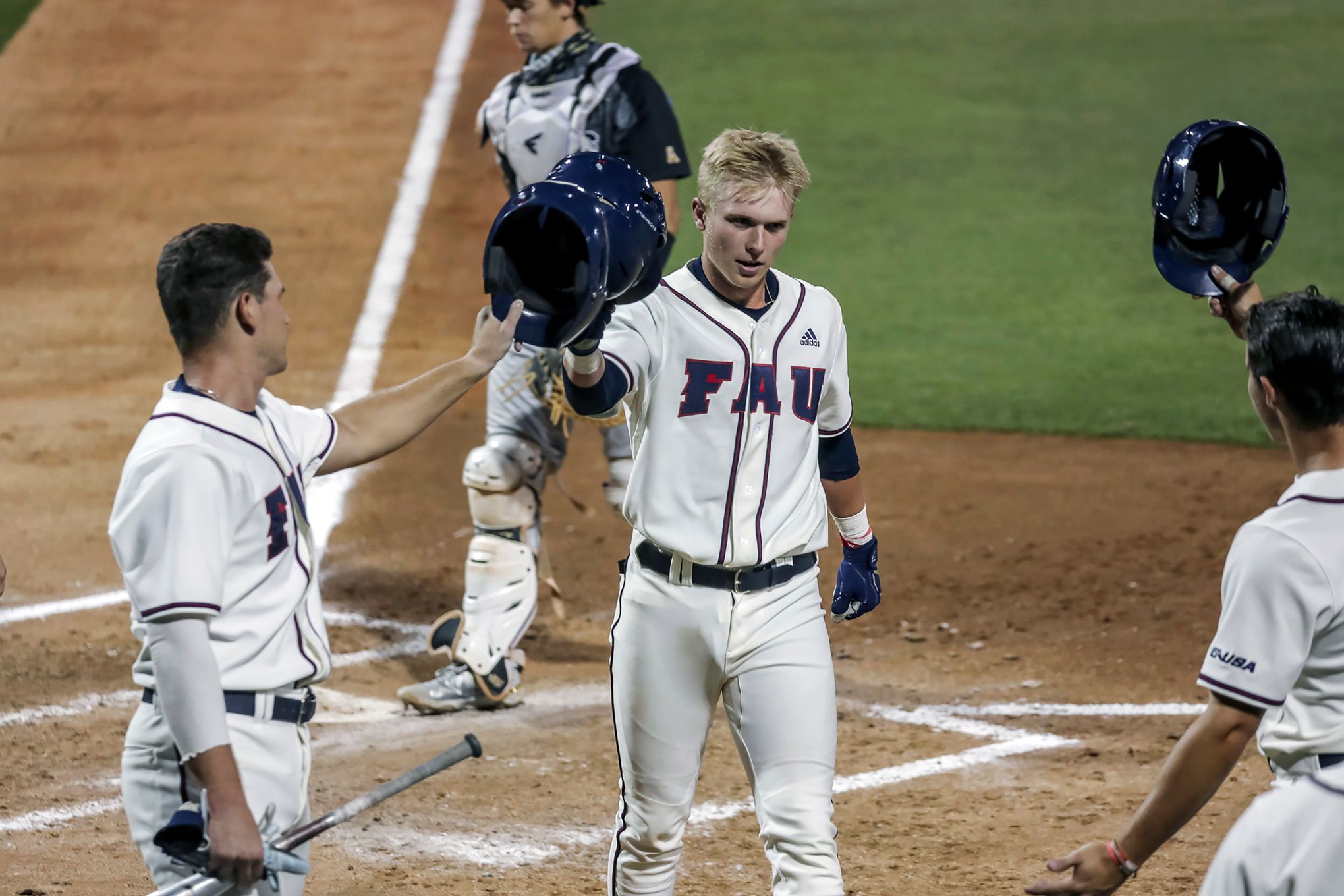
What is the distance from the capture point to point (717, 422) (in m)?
3.57

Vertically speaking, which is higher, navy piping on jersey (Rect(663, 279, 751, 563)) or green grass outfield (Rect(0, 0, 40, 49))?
green grass outfield (Rect(0, 0, 40, 49))

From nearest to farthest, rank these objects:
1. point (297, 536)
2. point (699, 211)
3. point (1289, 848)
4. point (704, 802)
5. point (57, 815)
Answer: point (1289, 848), point (297, 536), point (699, 211), point (57, 815), point (704, 802)

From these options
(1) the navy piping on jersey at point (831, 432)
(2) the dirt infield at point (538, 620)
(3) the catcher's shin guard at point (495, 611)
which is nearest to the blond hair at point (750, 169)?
(1) the navy piping on jersey at point (831, 432)

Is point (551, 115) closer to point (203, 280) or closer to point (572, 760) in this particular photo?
point (572, 760)

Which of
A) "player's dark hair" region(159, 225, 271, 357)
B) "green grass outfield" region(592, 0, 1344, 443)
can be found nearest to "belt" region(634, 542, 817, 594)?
"player's dark hair" region(159, 225, 271, 357)

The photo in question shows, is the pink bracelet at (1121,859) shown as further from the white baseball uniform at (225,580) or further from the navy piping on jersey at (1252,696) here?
the white baseball uniform at (225,580)

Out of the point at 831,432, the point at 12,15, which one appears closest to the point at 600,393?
the point at 831,432

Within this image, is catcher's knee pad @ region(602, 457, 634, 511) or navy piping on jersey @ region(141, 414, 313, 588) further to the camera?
catcher's knee pad @ region(602, 457, 634, 511)

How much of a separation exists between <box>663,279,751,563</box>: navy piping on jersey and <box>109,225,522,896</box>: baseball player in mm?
928

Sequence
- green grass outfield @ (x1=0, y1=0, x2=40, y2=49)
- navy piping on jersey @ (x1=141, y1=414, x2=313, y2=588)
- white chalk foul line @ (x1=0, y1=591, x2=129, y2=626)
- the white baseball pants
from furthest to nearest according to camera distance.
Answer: green grass outfield @ (x1=0, y1=0, x2=40, y2=49), white chalk foul line @ (x1=0, y1=591, x2=129, y2=626), the white baseball pants, navy piping on jersey @ (x1=141, y1=414, x2=313, y2=588)

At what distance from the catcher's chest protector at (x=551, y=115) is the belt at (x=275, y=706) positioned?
3253 mm

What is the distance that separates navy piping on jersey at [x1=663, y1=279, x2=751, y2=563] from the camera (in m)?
3.50

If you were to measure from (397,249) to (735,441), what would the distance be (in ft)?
32.1

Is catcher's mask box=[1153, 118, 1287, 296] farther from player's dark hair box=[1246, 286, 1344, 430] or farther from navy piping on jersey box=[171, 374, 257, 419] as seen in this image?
navy piping on jersey box=[171, 374, 257, 419]
